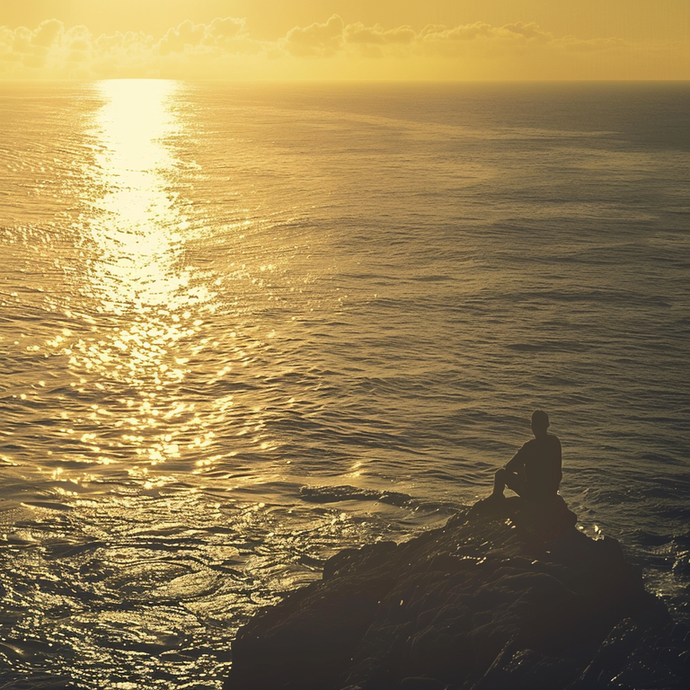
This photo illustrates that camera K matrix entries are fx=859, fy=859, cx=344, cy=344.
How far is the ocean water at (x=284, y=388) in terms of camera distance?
17.7 metres

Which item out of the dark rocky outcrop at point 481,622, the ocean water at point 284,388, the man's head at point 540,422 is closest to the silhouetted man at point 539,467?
the man's head at point 540,422

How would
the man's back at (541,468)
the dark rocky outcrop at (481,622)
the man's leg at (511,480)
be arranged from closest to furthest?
the dark rocky outcrop at (481,622) → the man's back at (541,468) → the man's leg at (511,480)

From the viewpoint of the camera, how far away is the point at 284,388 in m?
29.2

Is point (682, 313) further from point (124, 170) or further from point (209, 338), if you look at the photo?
point (124, 170)

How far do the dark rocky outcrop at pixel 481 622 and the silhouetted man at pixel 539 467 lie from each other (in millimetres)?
324

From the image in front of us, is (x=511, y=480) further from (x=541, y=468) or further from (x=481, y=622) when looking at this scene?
(x=481, y=622)

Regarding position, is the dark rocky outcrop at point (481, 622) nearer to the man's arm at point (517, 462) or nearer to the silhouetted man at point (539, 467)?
the silhouetted man at point (539, 467)

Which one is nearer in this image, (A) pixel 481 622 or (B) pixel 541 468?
(A) pixel 481 622

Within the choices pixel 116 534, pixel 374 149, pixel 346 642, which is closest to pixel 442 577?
pixel 346 642

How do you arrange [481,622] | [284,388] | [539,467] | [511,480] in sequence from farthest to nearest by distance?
1. [284,388]
2. [511,480]
3. [539,467]
4. [481,622]

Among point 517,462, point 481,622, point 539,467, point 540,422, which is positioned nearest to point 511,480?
point 517,462

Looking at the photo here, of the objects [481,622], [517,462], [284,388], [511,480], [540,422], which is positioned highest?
[540,422]

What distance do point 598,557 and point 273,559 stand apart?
25.1 ft

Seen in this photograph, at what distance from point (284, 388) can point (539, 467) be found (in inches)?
632
